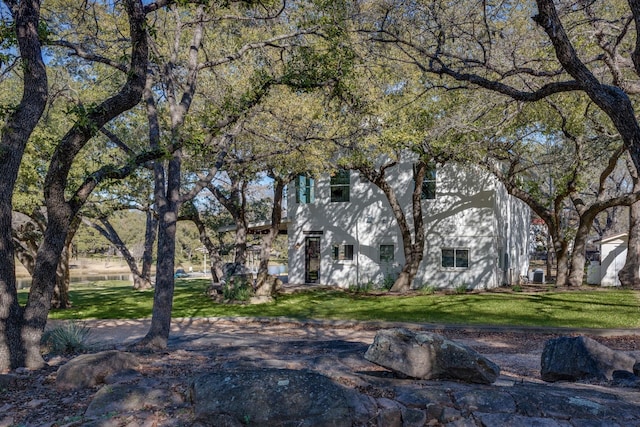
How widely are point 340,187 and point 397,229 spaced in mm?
3380

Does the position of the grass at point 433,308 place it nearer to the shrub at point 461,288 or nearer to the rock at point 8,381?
the shrub at point 461,288

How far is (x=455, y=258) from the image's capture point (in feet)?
72.3

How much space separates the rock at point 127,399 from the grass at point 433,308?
31.8 ft

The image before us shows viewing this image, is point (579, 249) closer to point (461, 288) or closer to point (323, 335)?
point (461, 288)

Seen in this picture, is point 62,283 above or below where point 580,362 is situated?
above

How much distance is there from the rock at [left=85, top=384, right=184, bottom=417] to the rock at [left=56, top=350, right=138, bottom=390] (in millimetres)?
558

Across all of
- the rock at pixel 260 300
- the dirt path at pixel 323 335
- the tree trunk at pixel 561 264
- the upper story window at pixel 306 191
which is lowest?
the dirt path at pixel 323 335

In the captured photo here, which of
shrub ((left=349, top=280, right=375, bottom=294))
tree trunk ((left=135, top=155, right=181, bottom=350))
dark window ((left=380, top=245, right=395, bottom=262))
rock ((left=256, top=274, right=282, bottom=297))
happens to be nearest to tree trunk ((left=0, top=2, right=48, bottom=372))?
tree trunk ((left=135, top=155, right=181, bottom=350))

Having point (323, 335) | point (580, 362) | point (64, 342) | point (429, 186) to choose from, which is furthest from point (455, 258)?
point (64, 342)

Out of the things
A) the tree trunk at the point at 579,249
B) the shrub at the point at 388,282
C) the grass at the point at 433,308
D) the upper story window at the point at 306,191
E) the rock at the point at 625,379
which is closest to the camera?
the rock at the point at 625,379

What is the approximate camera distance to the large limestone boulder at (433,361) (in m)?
5.50

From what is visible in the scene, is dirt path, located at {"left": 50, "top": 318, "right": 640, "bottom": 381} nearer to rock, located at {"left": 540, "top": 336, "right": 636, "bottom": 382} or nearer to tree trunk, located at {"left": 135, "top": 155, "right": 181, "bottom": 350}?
tree trunk, located at {"left": 135, "top": 155, "right": 181, "bottom": 350}

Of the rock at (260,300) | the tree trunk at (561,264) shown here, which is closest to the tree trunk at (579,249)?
the tree trunk at (561,264)

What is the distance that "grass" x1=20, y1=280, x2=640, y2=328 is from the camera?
1347 cm
